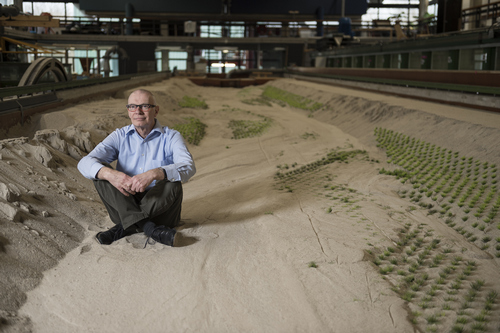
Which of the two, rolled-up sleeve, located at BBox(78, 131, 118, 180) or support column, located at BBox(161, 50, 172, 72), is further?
support column, located at BBox(161, 50, 172, 72)

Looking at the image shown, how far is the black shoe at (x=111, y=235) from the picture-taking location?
3.92 m

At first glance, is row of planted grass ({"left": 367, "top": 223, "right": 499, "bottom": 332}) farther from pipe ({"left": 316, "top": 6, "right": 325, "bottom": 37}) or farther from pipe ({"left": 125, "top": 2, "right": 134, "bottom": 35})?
pipe ({"left": 125, "top": 2, "right": 134, "bottom": 35})

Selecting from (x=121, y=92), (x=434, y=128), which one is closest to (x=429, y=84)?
(x=434, y=128)

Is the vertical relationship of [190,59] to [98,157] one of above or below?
above

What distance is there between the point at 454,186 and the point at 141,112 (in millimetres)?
3952

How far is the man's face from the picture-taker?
4.02 m

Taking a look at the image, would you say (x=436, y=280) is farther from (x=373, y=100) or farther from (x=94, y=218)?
(x=373, y=100)

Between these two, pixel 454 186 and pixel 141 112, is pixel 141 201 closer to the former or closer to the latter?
pixel 141 112

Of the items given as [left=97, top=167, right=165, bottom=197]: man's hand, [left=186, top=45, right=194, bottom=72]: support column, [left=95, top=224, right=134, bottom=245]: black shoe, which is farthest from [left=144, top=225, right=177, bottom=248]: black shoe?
[left=186, top=45, right=194, bottom=72]: support column

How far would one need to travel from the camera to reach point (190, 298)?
3.20 meters

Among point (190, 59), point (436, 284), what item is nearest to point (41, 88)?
point (436, 284)

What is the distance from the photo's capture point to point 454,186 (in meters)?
5.84

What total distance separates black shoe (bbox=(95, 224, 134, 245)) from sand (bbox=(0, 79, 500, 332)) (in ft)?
0.18

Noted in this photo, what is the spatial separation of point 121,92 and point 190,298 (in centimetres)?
1164
